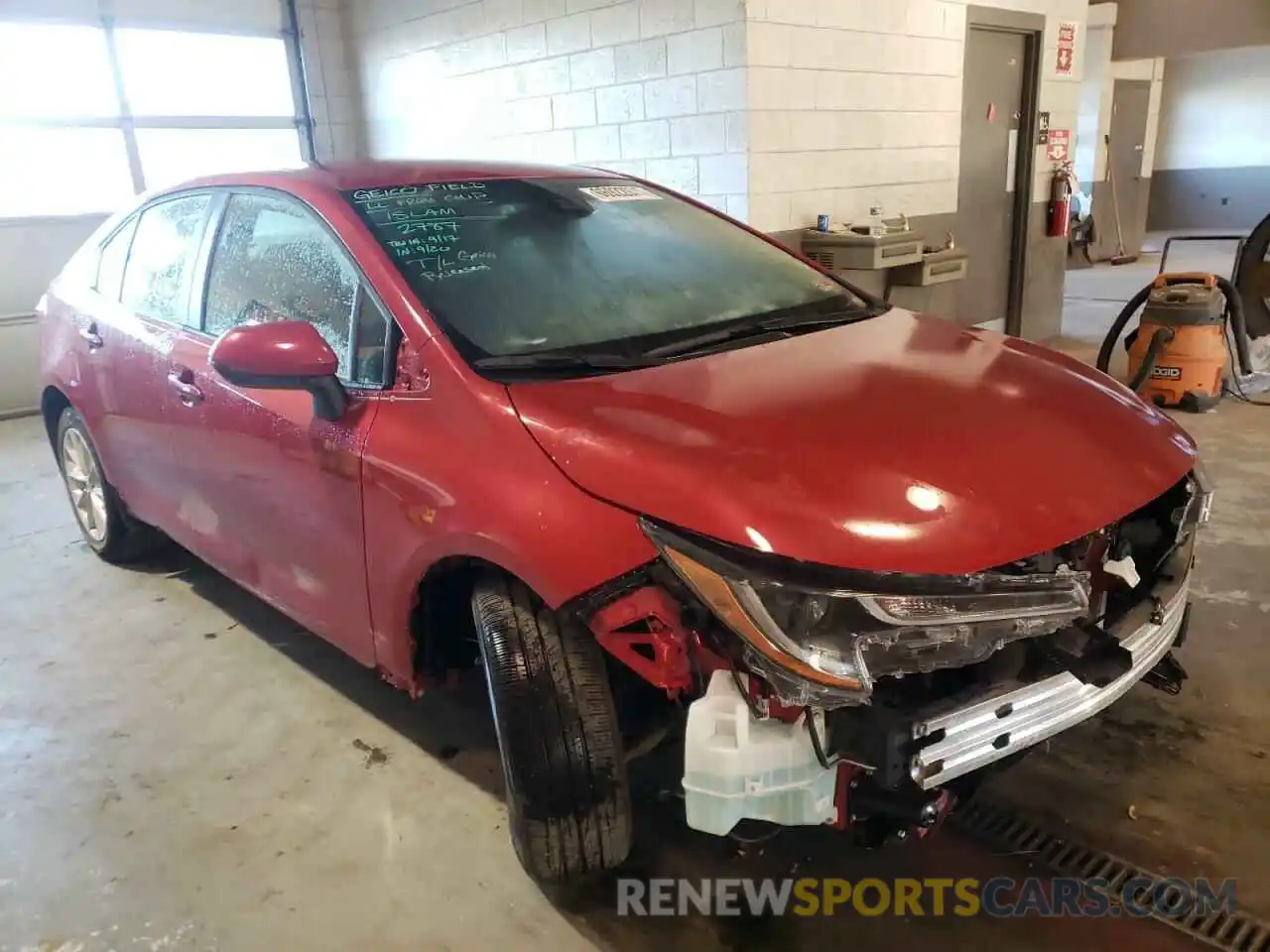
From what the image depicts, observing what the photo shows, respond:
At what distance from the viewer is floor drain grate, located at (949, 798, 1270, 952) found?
1.82m

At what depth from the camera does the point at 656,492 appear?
162 centimetres

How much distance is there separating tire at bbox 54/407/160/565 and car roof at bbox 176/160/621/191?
1.37m

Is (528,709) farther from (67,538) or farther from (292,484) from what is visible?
(67,538)

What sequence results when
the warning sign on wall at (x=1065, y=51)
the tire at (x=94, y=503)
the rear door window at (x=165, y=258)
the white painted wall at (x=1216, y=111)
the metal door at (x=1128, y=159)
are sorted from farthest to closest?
the white painted wall at (x=1216, y=111) < the metal door at (x=1128, y=159) < the warning sign on wall at (x=1065, y=51) < the tire at (x=94, y=503) < the rear door window at (x=165, y=258)

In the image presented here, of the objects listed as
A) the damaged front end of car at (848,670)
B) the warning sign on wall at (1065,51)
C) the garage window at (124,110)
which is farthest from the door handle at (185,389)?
the warning sign on wall at (1065,51)

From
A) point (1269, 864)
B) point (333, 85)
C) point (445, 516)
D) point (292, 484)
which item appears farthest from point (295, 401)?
point (333, 85)

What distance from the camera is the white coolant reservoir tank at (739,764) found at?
156 cm

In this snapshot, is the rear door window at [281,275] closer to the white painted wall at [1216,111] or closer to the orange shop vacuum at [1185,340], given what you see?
the orange shop vacuum at [1185,340]

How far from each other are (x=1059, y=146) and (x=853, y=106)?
8.18 feet

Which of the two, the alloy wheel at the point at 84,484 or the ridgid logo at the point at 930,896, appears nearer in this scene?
the ridgid logo at the point at 930,896

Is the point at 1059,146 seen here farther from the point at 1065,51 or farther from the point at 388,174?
the point at 388,174

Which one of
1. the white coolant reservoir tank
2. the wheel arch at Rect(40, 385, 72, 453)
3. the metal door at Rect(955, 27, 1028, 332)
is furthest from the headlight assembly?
the metal door at Rect(955, 27, 1028, 332)

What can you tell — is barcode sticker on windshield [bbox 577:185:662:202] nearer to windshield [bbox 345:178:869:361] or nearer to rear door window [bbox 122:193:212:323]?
windshield [bbox 345:178:869:361]

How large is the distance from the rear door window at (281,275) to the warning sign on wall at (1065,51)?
20.6ft
